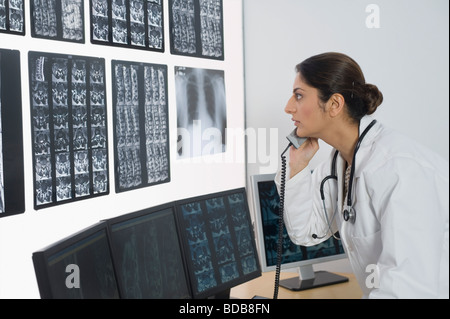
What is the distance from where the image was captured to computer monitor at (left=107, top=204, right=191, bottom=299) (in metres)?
1.28

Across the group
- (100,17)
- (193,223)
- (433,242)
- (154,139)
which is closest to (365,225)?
(433,242)

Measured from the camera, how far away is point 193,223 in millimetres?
1550

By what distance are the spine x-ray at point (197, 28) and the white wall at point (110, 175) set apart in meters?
0.04

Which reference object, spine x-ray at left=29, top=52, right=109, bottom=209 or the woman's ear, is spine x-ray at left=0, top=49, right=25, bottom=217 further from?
the woman's ear

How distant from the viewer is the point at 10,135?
1640 millimetres

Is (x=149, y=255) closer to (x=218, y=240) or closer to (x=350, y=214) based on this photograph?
(x=218, y=240)

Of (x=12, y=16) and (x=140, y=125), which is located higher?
(x=12, y=16)

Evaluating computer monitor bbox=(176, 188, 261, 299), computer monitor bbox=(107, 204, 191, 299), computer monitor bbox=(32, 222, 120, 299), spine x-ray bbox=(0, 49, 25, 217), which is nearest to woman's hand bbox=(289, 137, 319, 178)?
computer monitor bbox=(176, 188, 261, 299)

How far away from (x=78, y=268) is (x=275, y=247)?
102 cm

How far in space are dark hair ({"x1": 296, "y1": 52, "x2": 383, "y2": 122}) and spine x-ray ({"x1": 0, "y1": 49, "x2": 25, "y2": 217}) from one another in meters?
1.00

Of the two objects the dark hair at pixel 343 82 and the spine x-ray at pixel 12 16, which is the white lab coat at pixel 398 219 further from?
the spine x-ray at pixel 12 16

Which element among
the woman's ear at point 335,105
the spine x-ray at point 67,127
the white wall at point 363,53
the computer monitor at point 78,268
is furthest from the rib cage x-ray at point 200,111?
the computer monitor at point 78,268

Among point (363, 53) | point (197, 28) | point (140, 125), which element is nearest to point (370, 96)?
point (363, 53)
